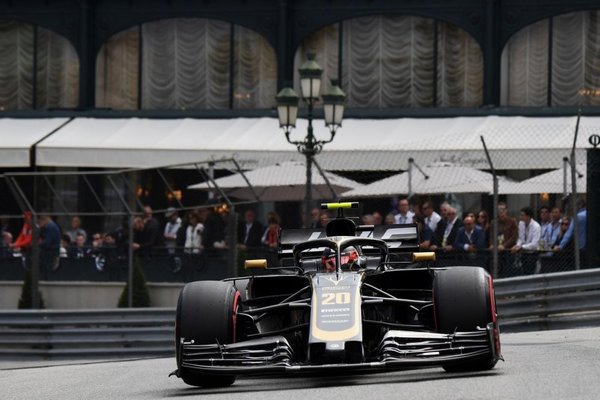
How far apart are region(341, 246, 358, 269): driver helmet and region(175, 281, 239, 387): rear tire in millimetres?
1011

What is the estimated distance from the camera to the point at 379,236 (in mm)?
13578

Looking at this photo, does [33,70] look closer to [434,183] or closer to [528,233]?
[434,183]

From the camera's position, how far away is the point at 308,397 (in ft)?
35.6

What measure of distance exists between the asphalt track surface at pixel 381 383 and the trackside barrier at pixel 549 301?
2.40 metres

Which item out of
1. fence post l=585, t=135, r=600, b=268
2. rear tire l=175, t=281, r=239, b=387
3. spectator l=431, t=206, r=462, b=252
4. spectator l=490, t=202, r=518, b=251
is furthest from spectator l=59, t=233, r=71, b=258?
rear tire l=175, t=281, r=239, b=387

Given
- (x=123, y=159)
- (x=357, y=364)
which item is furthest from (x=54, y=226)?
(x=357, y=364)

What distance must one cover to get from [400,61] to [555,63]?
350 centimetres

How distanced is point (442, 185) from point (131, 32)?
57.1 feet

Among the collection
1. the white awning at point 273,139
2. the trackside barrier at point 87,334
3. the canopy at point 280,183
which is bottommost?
the trackside barrier at point 87,334

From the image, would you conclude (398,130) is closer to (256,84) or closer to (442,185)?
(256,84)

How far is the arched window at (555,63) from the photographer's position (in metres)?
35.9

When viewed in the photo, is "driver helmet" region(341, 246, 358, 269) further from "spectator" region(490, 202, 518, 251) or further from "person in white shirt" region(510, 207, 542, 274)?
"spectator" region(490, 202, 518, 251)

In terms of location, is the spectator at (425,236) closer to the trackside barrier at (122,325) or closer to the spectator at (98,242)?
the trackside barrier at (122,325)

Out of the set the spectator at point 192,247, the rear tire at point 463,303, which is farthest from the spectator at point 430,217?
the rear tire at point 463,303
